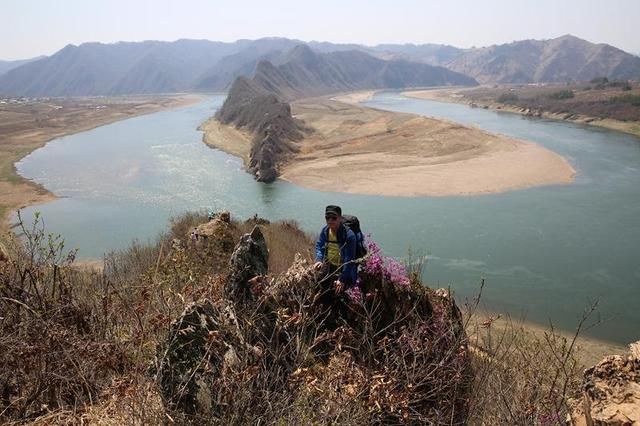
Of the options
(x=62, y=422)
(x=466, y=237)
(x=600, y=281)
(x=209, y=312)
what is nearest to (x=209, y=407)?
(x=209, y=312)

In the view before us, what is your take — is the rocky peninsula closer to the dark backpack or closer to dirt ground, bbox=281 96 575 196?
dirt ground, bbox=281 96 575 196

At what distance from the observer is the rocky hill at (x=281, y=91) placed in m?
52.6

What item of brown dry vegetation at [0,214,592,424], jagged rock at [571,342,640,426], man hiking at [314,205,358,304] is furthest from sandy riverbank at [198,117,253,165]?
jagged rock at [571,342,640,426]

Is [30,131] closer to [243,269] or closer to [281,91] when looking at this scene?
[281,91]

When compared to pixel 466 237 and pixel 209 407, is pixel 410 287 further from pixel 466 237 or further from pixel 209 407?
pixel 466 237

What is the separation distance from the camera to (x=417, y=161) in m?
49.8

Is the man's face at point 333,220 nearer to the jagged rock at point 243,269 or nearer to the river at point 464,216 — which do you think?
the jagged rock at point 243,269

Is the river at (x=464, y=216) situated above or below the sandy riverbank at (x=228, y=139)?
below

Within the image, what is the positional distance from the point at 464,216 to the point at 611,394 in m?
28.3

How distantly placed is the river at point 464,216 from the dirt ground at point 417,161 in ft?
7.04

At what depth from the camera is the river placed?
2130cm

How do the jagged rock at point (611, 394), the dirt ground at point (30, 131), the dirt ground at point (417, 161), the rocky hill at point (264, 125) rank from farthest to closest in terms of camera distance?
the rocky hill at point (264, 125)
the dirt ground at point (417, 161)
the dirt ground at point (30, 131)
the jagged rock at point (611, 394)

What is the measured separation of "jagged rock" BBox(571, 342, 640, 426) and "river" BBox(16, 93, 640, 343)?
15.3 feet

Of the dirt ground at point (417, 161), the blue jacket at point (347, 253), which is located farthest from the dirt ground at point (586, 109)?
the blue jacket at point (347, 253)
